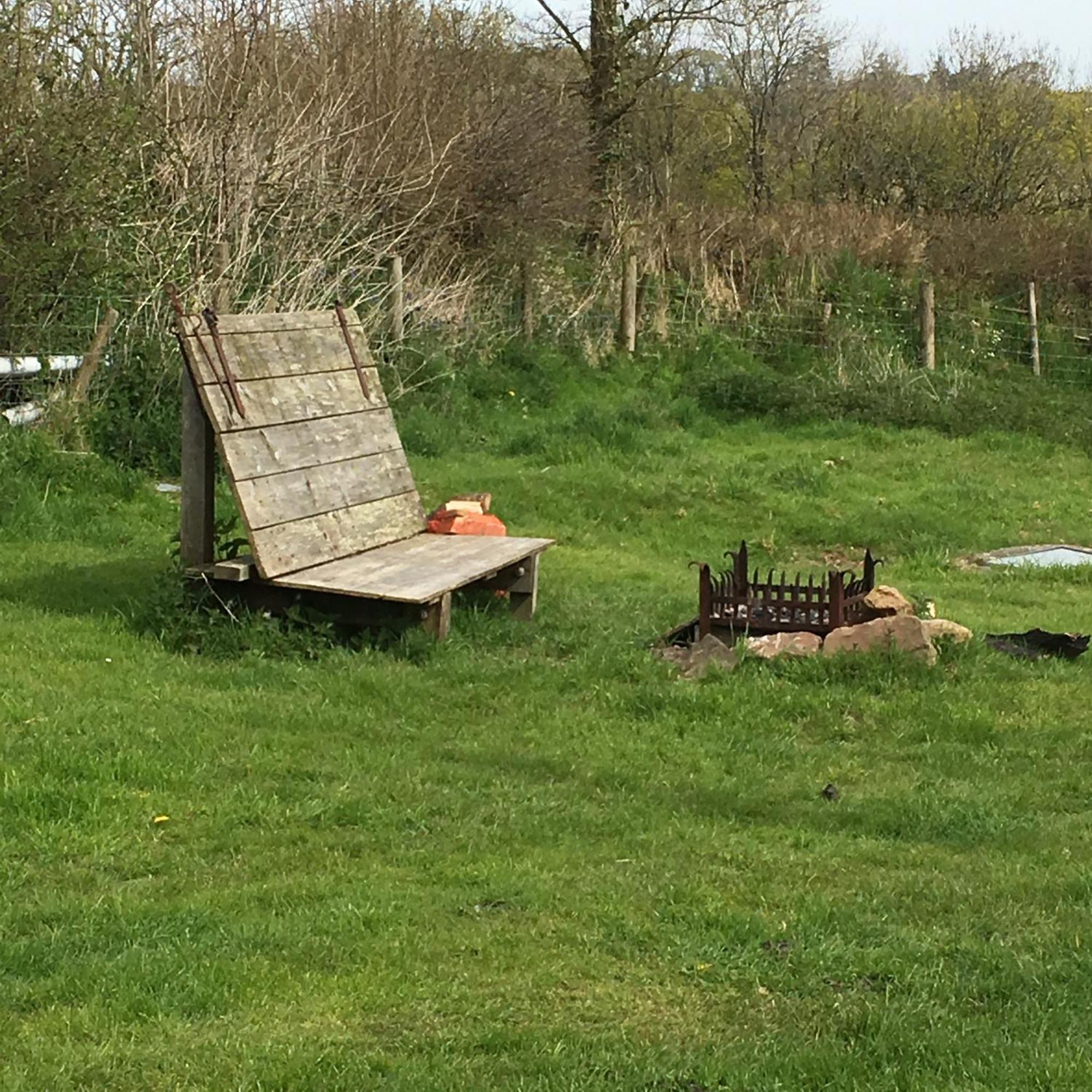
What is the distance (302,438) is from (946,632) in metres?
3.78

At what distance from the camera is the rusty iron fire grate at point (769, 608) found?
315 inches

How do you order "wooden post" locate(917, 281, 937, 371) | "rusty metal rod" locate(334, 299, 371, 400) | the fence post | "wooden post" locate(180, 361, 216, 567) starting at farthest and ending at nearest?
1. "wooden post" locate(917, 281, 937, 371)
2. the fence post
3. "rusty metal rod" locate(334, 299, 371, 400)
4. "wooden post" locate(180, 361, 216, 567)

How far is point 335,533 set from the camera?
8.50m

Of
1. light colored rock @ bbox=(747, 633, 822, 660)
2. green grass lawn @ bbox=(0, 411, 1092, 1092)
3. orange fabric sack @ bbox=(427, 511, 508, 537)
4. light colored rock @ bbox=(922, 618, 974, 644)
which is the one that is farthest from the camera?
orange fabric sack @ bbox=(427, 511, 508, 537)

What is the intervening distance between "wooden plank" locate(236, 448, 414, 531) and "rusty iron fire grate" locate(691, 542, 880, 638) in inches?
85.9

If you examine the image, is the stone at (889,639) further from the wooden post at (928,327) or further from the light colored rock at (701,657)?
the wooden post at (928,327)

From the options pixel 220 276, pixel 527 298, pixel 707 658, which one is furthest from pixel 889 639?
pixel 527 298

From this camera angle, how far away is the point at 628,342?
62.0 ft

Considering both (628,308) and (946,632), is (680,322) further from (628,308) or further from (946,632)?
(946,632)

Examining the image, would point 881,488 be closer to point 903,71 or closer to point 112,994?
point 112,994

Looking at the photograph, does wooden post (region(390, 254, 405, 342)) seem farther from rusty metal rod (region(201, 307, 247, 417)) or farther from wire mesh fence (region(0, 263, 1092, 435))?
rusty metal rod (region(201, 307, 247, 417))

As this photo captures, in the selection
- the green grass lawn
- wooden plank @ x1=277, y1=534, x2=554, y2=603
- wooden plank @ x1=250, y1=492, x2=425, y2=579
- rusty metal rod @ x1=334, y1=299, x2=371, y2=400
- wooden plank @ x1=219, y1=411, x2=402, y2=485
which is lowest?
the green grass lawn

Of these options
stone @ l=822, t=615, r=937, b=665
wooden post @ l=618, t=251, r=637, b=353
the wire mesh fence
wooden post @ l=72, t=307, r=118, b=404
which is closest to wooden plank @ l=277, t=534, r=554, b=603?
stone @ l=822, t=615, r=937, b=665

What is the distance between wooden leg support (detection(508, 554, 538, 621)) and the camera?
29.4 ft
